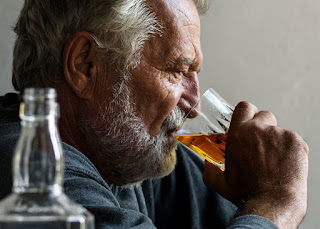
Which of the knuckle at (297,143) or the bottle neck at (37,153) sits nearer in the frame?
the bottle neck at (37,153)

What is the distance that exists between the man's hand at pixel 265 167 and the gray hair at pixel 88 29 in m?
0.27

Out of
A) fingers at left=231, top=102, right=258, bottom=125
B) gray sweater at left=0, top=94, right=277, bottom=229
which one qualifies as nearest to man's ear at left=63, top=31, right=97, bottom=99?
gray sweater at left=0, top=94, right=277, bottom=229

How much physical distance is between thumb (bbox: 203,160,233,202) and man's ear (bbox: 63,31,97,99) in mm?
351

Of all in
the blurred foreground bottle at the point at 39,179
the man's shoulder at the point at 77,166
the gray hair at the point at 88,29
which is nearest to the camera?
the blurred foreground bottle at the point at 39,179

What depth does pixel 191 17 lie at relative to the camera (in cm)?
150

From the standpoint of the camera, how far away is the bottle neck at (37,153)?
1.73 feet

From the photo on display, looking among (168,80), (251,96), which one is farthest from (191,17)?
(251,96)

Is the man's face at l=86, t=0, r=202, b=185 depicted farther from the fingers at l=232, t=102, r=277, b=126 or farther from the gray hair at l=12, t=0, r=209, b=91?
the fingers at l=232, t=102, r=277, b=126

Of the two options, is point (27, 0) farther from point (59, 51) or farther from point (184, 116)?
point (184, 116)

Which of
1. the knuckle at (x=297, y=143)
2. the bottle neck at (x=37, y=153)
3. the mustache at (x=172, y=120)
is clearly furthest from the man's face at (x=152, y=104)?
the bottle neck at (x=37, y=153)

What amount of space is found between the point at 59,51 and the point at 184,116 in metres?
0.30

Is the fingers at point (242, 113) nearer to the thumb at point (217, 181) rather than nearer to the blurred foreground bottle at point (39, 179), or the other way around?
the thumb at point (217, 181)

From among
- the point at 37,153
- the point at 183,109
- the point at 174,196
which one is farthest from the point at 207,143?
the point at 37,153

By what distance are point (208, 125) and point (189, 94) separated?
22 centimetres
